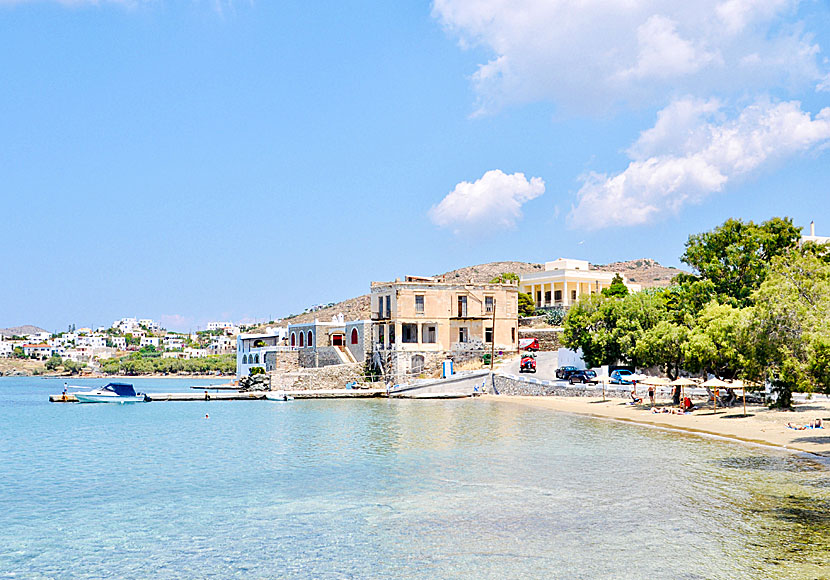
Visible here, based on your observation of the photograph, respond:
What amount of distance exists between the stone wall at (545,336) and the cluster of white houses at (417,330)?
318cm

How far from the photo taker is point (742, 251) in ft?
144

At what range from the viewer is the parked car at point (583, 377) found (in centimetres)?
5094

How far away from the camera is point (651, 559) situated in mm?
14469

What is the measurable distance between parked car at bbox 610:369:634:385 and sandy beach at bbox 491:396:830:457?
430cm

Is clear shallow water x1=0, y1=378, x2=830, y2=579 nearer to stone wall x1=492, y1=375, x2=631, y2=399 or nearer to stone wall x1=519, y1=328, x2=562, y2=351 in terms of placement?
stone wall x1=492, y1=375, x2=631, y2=399

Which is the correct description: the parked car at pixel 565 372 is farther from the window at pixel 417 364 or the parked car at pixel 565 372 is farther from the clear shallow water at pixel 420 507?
the clear shallow water at pixel 420 507

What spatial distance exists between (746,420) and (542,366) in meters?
30.1

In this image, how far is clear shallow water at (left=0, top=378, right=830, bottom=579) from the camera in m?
14.6

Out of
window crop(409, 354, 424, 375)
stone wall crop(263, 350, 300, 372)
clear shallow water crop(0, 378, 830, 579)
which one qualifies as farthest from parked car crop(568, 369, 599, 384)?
stone wall crop(263, 350, 300, 372)

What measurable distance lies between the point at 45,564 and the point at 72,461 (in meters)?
16.0

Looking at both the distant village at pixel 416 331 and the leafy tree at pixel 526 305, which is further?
the leafy tree at pixel 526 305

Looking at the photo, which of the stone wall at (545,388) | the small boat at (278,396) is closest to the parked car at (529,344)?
the stone wall at (545,388)

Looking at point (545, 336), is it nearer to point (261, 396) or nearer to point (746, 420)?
point (261, 396)

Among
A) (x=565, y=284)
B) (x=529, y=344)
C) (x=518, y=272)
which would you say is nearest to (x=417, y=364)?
(x=529, y=344)
